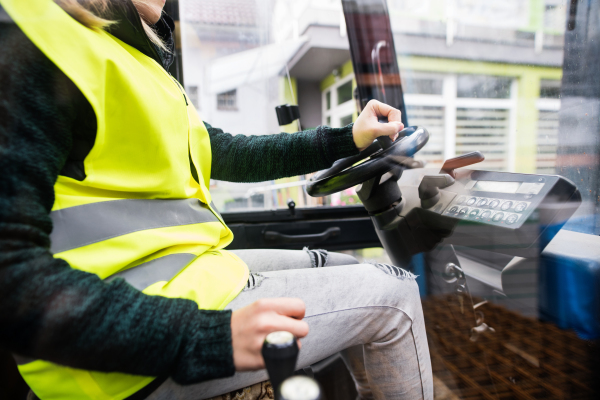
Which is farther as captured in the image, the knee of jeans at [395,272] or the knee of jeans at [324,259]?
the knee of jeans at [324,259]

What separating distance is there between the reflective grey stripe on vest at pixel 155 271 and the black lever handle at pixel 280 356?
0.80 ft

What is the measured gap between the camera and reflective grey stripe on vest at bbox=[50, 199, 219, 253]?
47cm

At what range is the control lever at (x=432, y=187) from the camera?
3.24ft

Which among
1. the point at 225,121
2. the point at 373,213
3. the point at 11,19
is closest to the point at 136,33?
the point at 11,19

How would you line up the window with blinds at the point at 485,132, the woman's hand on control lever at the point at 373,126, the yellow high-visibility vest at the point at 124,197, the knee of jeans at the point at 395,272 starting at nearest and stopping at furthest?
the yellow high-visibility vest at the point at 124,197, the knee of jeans at the point at 395,272, the woman's hand on control lever at the point at 373,126, the window with blinds at the point at 485,132

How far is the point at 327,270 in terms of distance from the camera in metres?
0.70

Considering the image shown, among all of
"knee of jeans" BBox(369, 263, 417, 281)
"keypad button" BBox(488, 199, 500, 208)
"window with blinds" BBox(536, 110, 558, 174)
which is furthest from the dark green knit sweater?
"window with blinds" BBox(536, 110, 558, 174)

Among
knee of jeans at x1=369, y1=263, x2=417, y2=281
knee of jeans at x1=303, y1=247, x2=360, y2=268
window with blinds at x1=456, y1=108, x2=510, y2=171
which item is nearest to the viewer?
knee of jeans at x1=369, y1=263, x2=417, y2=281

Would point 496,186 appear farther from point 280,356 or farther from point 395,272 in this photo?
point 280,356

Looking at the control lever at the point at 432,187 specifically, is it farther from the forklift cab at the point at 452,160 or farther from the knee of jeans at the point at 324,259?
the knee of jeans at the point at 324,259

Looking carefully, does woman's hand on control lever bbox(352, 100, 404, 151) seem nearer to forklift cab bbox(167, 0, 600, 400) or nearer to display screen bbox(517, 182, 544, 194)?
forklift cab bbox(167, 0, 600, 400)

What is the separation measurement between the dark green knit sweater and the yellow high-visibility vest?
0.03 meters

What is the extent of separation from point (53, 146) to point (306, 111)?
1185mm

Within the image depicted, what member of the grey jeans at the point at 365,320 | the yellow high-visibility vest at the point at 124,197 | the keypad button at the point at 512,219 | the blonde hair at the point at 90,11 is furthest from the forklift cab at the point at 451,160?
the blonde hair at the point at 90,11
